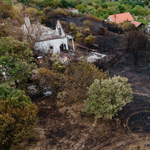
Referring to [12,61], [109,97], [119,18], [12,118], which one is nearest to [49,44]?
[12,61]

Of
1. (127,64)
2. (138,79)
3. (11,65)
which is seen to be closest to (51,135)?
(11,65)

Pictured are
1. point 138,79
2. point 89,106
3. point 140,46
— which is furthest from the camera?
point 140,46

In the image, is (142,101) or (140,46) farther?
(140,46)

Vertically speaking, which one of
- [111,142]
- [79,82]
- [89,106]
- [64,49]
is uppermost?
[64,49]

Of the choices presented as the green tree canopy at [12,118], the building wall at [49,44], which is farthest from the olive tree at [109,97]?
the building wall at [49,44]

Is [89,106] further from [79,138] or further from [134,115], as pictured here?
[134,115]

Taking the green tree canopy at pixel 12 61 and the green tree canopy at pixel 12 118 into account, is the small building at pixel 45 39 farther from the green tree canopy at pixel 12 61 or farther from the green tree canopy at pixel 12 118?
the green tree canopy at pixel 12 118
